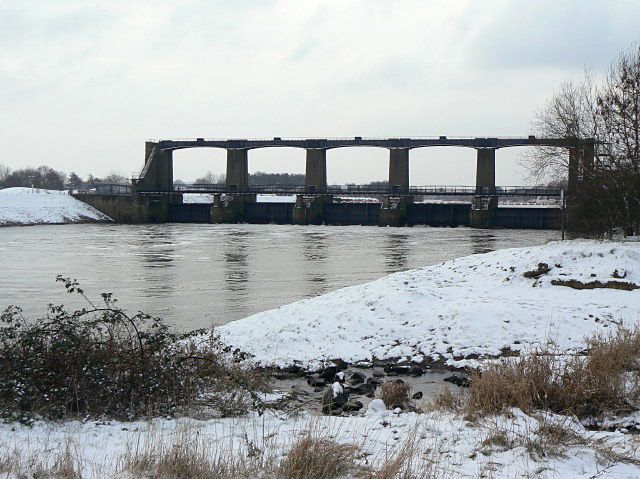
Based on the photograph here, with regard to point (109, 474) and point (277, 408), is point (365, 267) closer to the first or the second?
point (277, 408)

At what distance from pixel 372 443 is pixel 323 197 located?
66201 mm

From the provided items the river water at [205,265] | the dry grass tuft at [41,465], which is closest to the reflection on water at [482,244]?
the river water at [205,265]

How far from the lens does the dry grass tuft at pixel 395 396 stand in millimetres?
9562

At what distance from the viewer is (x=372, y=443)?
6.86 m

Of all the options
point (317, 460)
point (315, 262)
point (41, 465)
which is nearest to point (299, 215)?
point (315, 262)

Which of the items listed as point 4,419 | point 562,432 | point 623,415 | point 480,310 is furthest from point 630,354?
point 4,419

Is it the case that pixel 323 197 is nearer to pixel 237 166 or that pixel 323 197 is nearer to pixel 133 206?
pixel 237 166

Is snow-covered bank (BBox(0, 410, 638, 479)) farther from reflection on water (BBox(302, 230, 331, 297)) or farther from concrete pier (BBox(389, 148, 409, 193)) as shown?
concrete pier (BBox(389, 148, 409, 193))

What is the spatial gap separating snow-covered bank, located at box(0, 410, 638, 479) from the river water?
30.1ft

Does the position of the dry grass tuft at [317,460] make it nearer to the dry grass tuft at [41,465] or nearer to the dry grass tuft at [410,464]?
the dry grass tuft at [410,464]

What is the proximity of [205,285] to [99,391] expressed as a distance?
16716 mm

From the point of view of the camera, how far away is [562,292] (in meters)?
16.7

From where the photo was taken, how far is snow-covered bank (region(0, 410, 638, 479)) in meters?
5.98

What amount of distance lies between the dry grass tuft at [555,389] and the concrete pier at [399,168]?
6339 cm
